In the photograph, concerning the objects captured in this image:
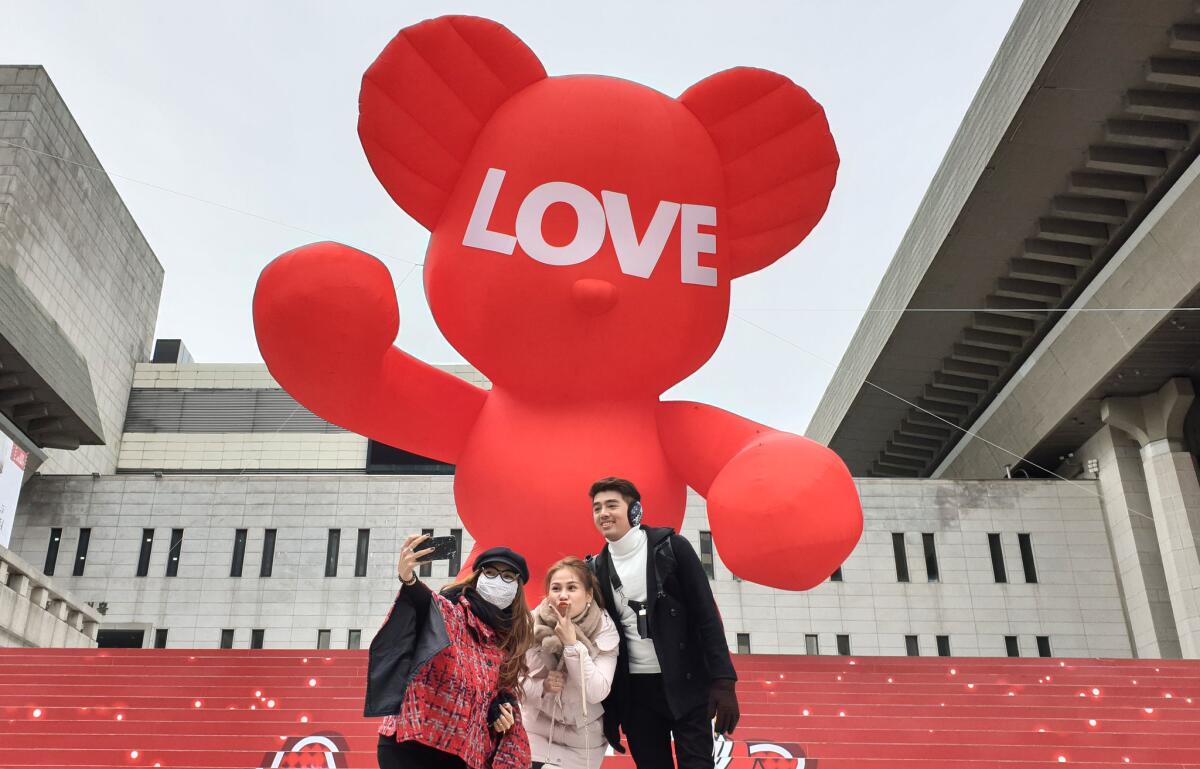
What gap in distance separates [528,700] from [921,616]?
1756 cm

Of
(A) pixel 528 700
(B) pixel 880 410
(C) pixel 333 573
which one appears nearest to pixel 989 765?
(A) pixel 528 700

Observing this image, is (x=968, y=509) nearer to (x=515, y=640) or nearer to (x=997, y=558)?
(x=997, y=558)

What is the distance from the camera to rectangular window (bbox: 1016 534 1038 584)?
2002cm

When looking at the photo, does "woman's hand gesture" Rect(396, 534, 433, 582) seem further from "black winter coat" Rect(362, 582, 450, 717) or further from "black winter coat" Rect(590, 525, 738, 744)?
"black winter coat" Rect(590, 525, 738, 744)

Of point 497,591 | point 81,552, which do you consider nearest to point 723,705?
point 497,591

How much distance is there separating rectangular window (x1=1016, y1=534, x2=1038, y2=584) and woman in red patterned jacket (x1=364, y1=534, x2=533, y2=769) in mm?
18797

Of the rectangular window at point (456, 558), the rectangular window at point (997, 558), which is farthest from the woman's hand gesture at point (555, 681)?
Answer: the rectangular window at point (997, 558)

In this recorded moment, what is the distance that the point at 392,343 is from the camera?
561cm

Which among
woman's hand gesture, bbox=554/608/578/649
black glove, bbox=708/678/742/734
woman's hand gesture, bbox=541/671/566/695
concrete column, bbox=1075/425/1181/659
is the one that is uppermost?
concrete column, bbox=1075/425/1181/659

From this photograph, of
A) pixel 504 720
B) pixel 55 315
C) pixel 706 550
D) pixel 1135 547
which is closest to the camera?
pixel 504 720

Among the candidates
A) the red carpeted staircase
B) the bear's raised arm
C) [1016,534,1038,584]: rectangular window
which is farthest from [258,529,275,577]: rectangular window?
the bear's raised arm

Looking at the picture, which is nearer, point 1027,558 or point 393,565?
point 1027,558

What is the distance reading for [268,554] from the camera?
20172 mm

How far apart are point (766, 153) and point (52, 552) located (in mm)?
18195
